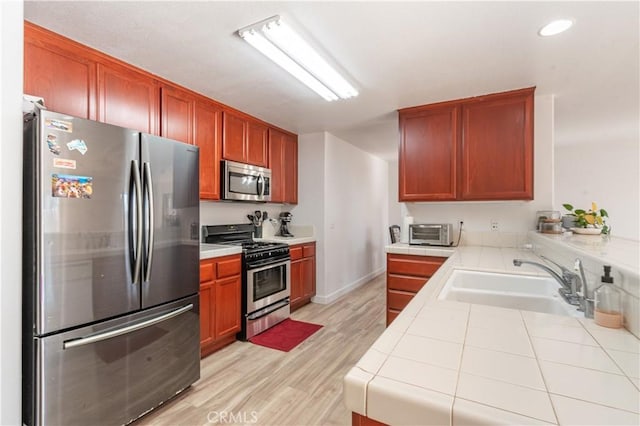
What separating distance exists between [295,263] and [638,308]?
313 centimetres

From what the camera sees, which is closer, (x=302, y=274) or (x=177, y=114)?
(x=177, y=114)

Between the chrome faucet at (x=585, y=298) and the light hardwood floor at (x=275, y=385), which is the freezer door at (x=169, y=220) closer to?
the light hardwood floor at (x=275, y=385)

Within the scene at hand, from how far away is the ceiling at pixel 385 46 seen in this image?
1608 mm

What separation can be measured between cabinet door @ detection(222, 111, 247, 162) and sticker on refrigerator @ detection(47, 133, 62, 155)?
164 cm

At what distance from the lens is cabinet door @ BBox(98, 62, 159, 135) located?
80.7 inches

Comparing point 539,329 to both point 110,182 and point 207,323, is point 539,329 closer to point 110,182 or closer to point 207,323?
point 110,182

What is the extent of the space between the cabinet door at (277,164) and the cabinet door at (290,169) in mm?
71

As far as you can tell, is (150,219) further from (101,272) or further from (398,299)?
(398,299)

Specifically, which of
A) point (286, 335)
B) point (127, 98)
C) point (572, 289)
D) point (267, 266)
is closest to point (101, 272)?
point (127, 98)

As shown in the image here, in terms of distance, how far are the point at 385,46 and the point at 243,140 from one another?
1.88m

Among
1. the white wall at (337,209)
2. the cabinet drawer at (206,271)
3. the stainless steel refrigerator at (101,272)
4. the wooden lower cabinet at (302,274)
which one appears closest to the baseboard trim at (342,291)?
the white wall at (337,209)

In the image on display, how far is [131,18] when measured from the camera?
1670 mm

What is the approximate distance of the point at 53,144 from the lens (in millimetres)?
1421

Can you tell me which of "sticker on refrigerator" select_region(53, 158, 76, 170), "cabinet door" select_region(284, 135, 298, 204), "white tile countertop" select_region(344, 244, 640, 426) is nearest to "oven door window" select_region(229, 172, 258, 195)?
"cabinet door" select_region(284, 135, 298, 204)
